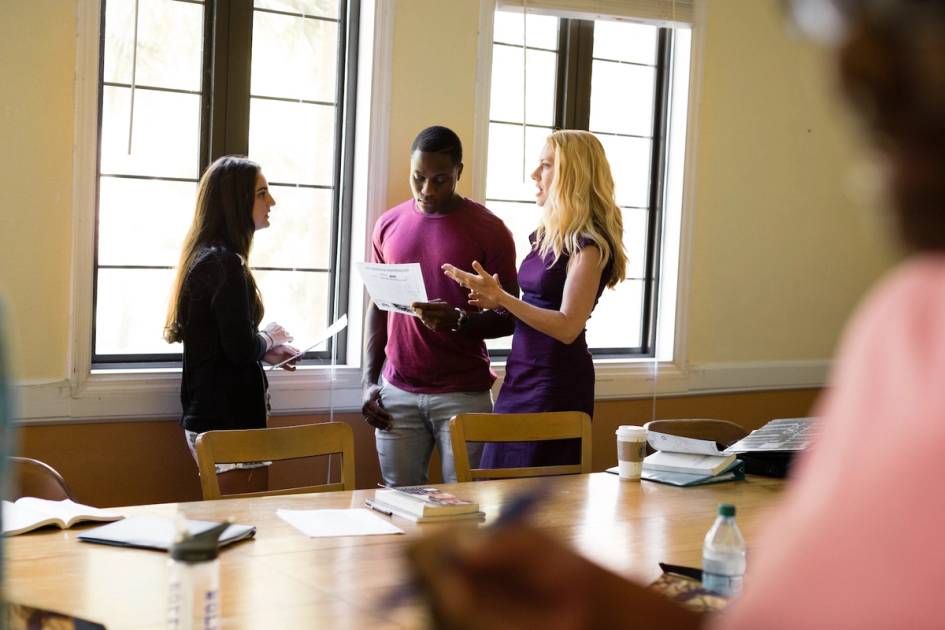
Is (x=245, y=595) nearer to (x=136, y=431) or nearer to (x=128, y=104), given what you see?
(x=136, y=431)

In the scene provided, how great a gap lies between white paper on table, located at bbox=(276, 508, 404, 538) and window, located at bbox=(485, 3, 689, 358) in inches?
100

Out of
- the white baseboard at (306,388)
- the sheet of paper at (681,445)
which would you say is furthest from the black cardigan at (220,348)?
the sheet of paper at (681,445)

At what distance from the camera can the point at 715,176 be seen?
5.36 meters

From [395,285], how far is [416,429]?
571 mm

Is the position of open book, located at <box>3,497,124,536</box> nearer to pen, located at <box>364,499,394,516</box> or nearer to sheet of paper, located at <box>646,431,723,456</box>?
pen, located at <box>364,499,394,516</box>

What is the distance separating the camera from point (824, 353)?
5938mm

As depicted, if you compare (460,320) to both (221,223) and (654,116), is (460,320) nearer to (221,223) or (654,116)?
(221,223)

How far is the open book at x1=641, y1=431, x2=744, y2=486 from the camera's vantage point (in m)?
3.16

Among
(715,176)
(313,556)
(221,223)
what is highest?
(715,176)

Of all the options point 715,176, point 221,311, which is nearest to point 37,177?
point 221,311

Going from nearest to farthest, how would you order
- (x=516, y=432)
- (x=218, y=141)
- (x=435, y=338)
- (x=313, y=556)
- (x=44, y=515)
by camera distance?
(x=313, y=556) → (x=44, y=515) → (x=516, y=432) → (x=435, y=338) → (x=218, y=141)

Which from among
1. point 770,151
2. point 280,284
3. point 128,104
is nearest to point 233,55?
point 128,104

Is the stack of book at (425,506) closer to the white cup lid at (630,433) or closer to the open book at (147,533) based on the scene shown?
the open book at (147,533)

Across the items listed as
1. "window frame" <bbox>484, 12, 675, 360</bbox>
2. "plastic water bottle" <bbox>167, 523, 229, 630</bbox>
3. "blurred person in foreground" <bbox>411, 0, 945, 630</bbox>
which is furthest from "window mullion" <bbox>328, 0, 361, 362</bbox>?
"blurred person in foreground" <bbox>411, 0, 945, 630</bbox>
